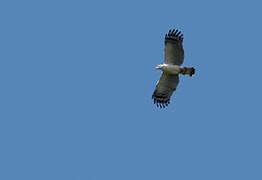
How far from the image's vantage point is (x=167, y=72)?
105 m

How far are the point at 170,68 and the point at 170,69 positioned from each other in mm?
66

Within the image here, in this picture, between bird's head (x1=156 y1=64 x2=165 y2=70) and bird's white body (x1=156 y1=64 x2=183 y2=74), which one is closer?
bird's white body (x1=156 y1=64 x2=183 y2=74)

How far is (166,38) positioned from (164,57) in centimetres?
138

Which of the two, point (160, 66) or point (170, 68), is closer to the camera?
point (170, 68)

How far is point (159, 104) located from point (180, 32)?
5.20 m

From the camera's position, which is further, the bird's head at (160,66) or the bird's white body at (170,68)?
the bird's head at (160,66)

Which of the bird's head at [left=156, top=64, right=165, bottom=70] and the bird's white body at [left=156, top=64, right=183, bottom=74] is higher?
the bird's head at [left=156, top=64, right=165, bottom=70]

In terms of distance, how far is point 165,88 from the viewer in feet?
347

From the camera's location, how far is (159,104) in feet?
347

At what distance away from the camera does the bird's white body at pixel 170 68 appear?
104 meters

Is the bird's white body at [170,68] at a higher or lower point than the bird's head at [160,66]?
lower

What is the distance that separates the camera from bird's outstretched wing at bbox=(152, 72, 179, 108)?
4151 inches

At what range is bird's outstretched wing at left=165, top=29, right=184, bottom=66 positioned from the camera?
104 meters

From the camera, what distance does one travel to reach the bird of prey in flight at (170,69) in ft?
342
